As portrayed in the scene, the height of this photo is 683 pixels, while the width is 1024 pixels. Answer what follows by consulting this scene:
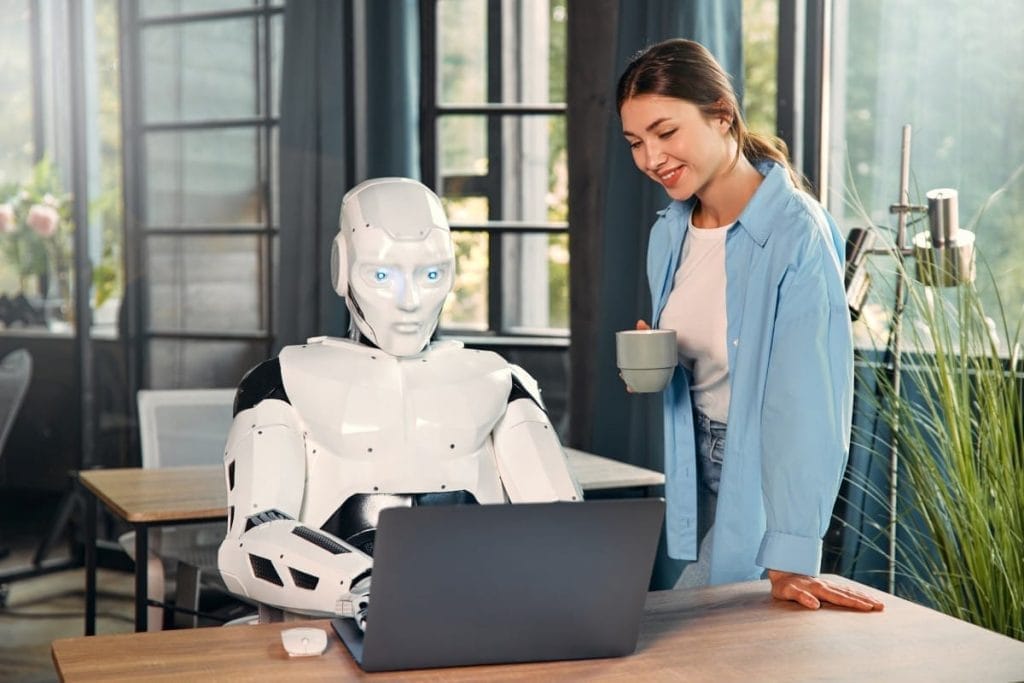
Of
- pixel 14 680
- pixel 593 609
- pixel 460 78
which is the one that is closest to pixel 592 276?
pixel 460 78

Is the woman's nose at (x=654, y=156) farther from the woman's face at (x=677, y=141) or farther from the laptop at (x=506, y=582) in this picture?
the laptop at (x=506, y=582)

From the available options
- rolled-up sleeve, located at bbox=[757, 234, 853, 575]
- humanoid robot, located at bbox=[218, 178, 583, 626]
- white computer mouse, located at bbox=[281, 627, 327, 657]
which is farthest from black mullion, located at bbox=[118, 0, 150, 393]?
white computer mouse, located at bbox=[281, 627, 327, 657]

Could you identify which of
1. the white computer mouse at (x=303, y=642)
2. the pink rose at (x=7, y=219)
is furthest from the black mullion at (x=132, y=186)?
the white computer mouse at (x=303, y=642)

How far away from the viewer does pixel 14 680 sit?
11.3 feet

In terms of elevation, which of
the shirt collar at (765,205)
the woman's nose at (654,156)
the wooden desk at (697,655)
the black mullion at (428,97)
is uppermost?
the black mullion at (428,97)

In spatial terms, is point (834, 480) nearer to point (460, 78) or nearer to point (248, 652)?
point (248, 652)

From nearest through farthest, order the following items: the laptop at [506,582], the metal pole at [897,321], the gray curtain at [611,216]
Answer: the laptop at [506,582]
the metal pole at [897,321]
the gray curtain at [611,216]

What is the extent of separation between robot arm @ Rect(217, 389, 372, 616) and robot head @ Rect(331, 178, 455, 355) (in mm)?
198

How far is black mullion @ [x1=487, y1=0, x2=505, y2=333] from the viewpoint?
429cm

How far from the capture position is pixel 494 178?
14.2 ft

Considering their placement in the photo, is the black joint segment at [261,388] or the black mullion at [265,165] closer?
the black joint segment at [261,388]

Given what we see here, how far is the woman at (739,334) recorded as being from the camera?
5.90 feet

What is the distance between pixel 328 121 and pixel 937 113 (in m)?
2.00

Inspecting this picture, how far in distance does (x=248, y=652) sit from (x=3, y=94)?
2.95 meters
